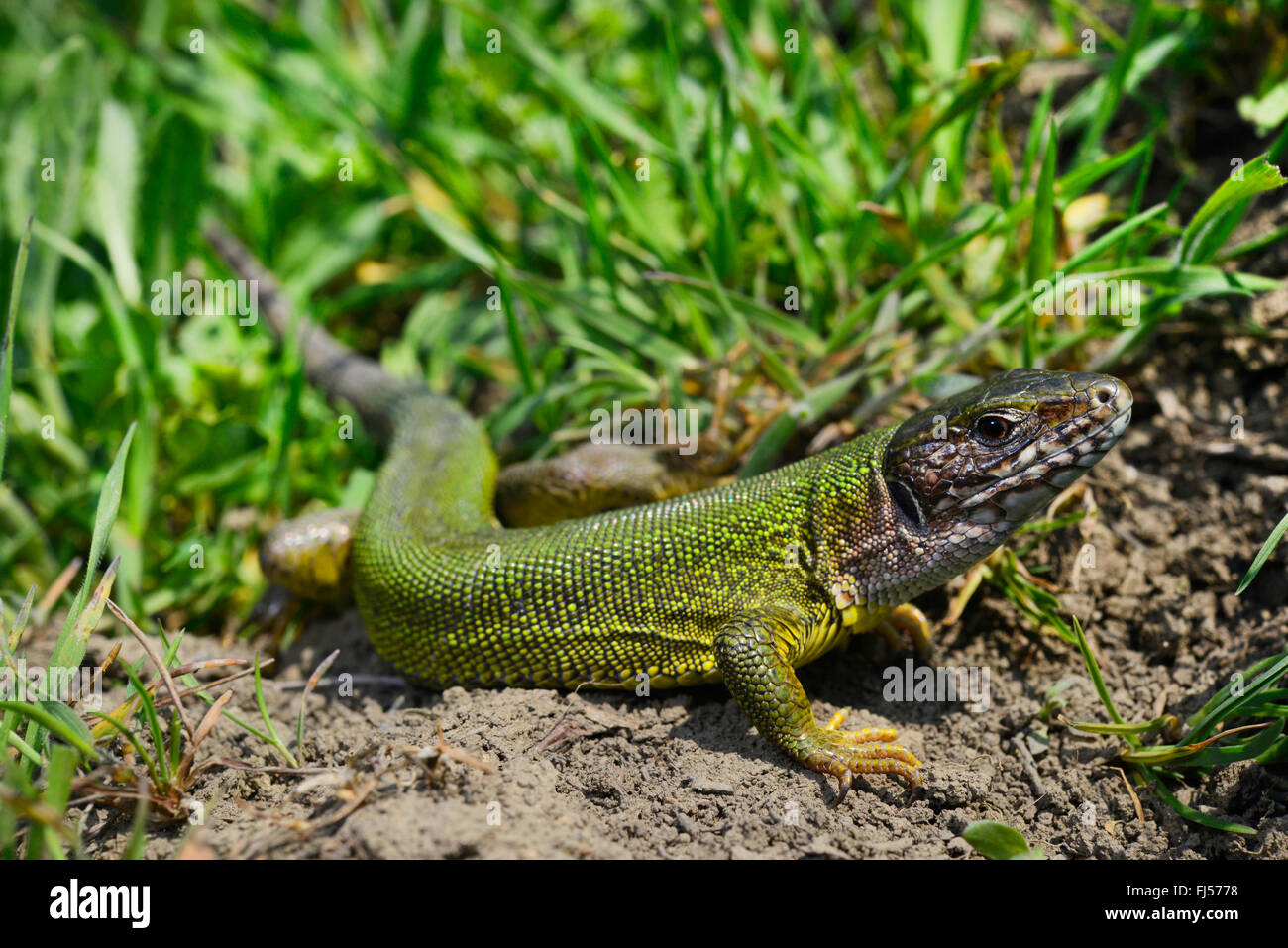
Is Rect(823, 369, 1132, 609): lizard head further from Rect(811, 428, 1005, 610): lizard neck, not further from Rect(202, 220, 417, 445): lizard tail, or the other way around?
Rect(202, 220, 417, 445): lizard tail

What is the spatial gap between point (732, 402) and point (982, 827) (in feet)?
7.74

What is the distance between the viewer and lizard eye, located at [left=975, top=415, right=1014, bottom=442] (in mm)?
3283

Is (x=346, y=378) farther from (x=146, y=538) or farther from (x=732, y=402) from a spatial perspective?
(x=732, y=402)

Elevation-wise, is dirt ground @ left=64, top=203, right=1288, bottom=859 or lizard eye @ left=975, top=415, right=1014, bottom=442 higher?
lizard eye @ left=975, top=415, right=1014, bottom=442

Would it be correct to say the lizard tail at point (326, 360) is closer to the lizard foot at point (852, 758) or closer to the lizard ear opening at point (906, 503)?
the lizard ear opening at point (906, 503)

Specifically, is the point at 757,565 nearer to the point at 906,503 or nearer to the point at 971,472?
the point at 906,503

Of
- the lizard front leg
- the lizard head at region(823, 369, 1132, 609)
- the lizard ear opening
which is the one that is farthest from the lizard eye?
the lizard front leg

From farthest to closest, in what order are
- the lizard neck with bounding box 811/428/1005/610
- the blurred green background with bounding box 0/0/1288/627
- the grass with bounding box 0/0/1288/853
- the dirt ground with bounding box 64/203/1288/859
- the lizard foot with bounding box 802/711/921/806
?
the blurred green background with bounding box 0/0/1288/627
the grass with bounding box 0/0/1288/853
the lizard neck with bounding box 811/428/1005/610
the lizard foot with bounding box 802/711/921/806
the dirt ground with bounding box 64/203/1288/859

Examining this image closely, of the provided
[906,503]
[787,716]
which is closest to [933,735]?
[787,716]

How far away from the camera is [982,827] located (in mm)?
2840

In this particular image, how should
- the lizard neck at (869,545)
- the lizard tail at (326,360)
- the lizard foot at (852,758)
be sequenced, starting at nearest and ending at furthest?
the lizard foot at (852,758) < the lizard neck at (869,545) < the lizard tail at (326,360)

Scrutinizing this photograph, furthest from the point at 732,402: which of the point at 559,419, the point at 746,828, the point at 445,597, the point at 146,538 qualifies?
the point at 146,538

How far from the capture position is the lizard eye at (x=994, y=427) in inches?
129

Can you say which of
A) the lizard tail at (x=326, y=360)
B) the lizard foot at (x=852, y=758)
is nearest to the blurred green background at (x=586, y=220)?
the lizard tail at (x=326, y=360)
